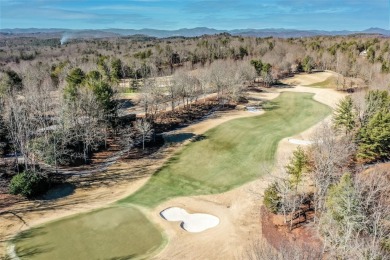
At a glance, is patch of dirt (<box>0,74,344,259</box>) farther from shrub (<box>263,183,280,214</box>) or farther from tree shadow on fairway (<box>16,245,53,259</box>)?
tree shadow on fairway (<box>16,245,53,259</box>)

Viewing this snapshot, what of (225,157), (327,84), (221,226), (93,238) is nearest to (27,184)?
(93,238)

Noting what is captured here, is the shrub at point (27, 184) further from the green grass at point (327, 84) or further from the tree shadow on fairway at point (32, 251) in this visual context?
the green grass at point (327, 84)

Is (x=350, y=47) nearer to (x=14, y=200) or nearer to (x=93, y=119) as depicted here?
(x=93, y=119)

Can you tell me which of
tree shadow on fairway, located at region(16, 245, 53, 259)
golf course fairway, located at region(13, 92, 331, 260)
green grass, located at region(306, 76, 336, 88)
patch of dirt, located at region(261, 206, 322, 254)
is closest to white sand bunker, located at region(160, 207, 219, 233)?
golf course fairway, located at region(13, 92, 331, 260)

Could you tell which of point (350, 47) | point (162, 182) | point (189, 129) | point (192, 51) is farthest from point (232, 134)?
point (350, 47)

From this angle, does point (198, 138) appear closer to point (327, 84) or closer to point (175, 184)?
point (175, 184)

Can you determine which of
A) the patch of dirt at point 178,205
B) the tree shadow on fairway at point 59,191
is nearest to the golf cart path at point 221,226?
the patch of dirt at point 178,205
